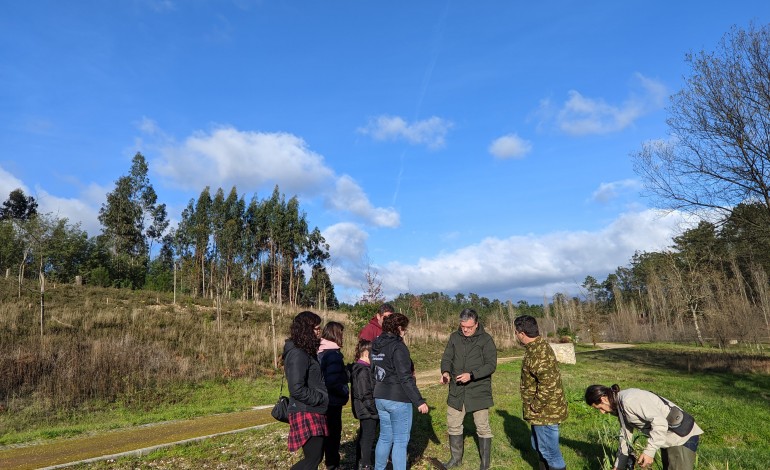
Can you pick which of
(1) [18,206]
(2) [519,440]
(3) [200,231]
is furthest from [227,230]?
(2) [519,440]

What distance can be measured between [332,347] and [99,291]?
28961 millimetres

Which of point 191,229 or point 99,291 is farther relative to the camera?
point 191,229

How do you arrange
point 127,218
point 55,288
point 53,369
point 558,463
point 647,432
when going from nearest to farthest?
point 647,432, point 558,463, point 53,369, point 55,288, point 127,218

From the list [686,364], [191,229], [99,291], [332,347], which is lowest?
[686,364]

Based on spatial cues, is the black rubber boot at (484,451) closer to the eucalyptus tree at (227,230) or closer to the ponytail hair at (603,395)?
the ponytail hair at (603,395)

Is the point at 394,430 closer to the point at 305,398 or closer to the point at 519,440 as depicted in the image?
the point at 305,398

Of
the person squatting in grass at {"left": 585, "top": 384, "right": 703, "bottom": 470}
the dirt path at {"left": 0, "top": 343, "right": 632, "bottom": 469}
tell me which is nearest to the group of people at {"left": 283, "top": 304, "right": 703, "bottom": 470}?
the person squatting in grass at {"left": 585, "top": 384, "right": 703, "bottom": 470}

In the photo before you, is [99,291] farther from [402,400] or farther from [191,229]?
[402,400]

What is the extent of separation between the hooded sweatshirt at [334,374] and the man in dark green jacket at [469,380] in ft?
4.30

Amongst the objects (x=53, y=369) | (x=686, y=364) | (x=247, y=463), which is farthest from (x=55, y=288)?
(x=686, y=364)

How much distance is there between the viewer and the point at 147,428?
9.39 m

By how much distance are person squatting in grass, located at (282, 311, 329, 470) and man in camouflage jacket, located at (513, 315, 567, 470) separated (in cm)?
203

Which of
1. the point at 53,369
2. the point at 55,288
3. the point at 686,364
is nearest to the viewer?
the point at 53,369

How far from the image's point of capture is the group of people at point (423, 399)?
3.79 m
